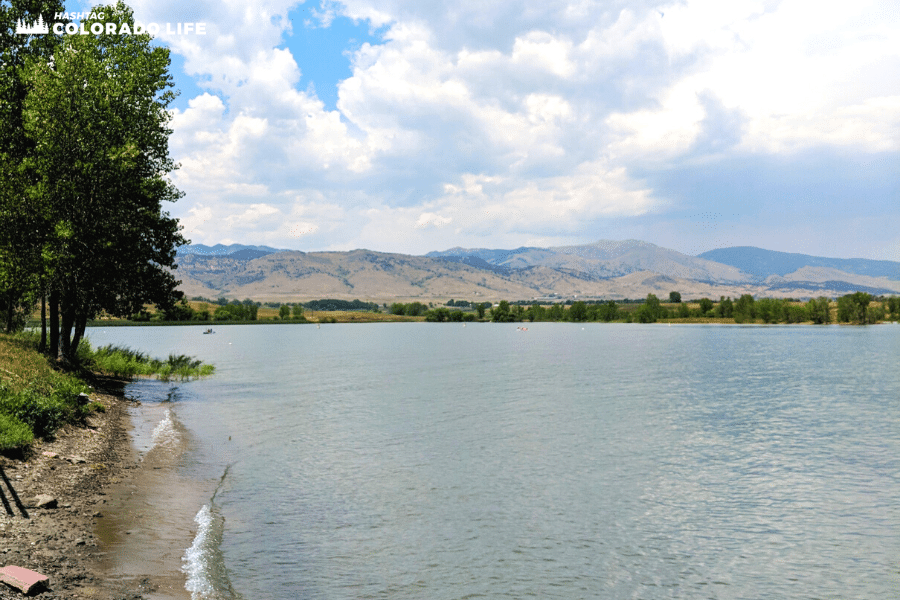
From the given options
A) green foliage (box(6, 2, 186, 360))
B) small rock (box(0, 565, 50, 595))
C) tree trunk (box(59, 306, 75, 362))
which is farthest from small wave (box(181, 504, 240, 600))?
tree trunk (box(59, 306, 75, 362))

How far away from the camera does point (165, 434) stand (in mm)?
35219

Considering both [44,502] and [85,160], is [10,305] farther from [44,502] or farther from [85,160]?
[44,502]

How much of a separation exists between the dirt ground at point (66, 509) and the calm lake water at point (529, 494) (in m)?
2.15

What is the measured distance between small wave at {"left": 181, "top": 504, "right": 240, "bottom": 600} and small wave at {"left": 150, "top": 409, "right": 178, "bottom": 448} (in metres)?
13.1

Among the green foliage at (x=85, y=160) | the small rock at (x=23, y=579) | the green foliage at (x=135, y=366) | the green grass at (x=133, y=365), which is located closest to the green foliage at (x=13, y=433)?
the small rock at (x=23, y=579)

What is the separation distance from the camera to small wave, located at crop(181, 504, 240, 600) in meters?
15.3

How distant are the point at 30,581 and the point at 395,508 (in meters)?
13.5

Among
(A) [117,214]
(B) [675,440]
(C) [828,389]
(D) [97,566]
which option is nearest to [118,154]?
(A) [117,214]

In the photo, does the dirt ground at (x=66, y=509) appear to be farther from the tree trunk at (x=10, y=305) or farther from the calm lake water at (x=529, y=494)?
the tree trunk at (x=10, y=305)

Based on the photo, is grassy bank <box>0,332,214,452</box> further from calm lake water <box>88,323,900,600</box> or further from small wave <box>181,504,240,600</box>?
small wave <box>181,504,240,600</box>

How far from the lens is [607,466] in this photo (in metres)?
31.5

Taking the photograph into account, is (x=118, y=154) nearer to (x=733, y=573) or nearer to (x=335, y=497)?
(x=335, y=497)

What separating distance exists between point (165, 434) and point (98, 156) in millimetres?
19313

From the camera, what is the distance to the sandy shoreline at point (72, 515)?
14.0 meters
